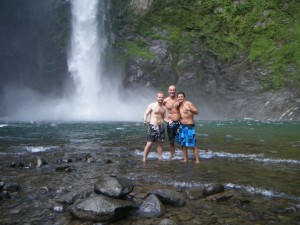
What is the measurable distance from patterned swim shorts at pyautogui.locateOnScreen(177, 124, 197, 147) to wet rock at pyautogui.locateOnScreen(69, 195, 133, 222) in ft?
15.1

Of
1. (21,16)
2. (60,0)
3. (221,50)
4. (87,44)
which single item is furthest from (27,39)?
(221,50)

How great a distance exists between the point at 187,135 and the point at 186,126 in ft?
0.87

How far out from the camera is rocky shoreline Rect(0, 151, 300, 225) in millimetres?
4281

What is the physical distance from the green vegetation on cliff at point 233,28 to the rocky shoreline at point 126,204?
121ft

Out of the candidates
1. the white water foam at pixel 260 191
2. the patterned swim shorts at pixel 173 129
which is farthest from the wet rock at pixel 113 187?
the patterned swim shorts at pixel 173 129

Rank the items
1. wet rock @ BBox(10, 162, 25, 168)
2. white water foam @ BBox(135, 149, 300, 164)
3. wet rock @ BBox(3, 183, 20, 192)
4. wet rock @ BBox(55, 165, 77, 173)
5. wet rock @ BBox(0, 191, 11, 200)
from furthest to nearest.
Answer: white water foam @ BBox(135, 149, 300, 164), wet rock @ BBox(10, 162, 25, 168), wet rock @ BBox(55, 165, 77, 173), wet rock @ BBox(3, 183, 20, 192), wet rock @ BBox(0, 191, 11, 200)

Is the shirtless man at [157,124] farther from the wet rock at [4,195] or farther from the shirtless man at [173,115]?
the wet rock at [4,195]

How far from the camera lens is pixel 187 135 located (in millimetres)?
8945

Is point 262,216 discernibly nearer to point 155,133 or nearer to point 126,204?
point 126,204

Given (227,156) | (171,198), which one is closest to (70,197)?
(171,198)

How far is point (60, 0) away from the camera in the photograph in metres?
42.3

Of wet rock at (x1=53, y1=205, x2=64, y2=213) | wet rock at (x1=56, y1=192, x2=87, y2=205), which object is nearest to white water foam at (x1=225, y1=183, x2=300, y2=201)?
wet rock at (x1=56, y1=192, x2=87, y2=205)

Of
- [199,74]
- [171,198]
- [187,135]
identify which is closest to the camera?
[171,198]

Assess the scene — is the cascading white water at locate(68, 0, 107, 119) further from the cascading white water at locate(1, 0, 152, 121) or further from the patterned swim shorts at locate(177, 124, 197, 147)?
the patterned swim shorts at locate(177, 124, 197, 147)
